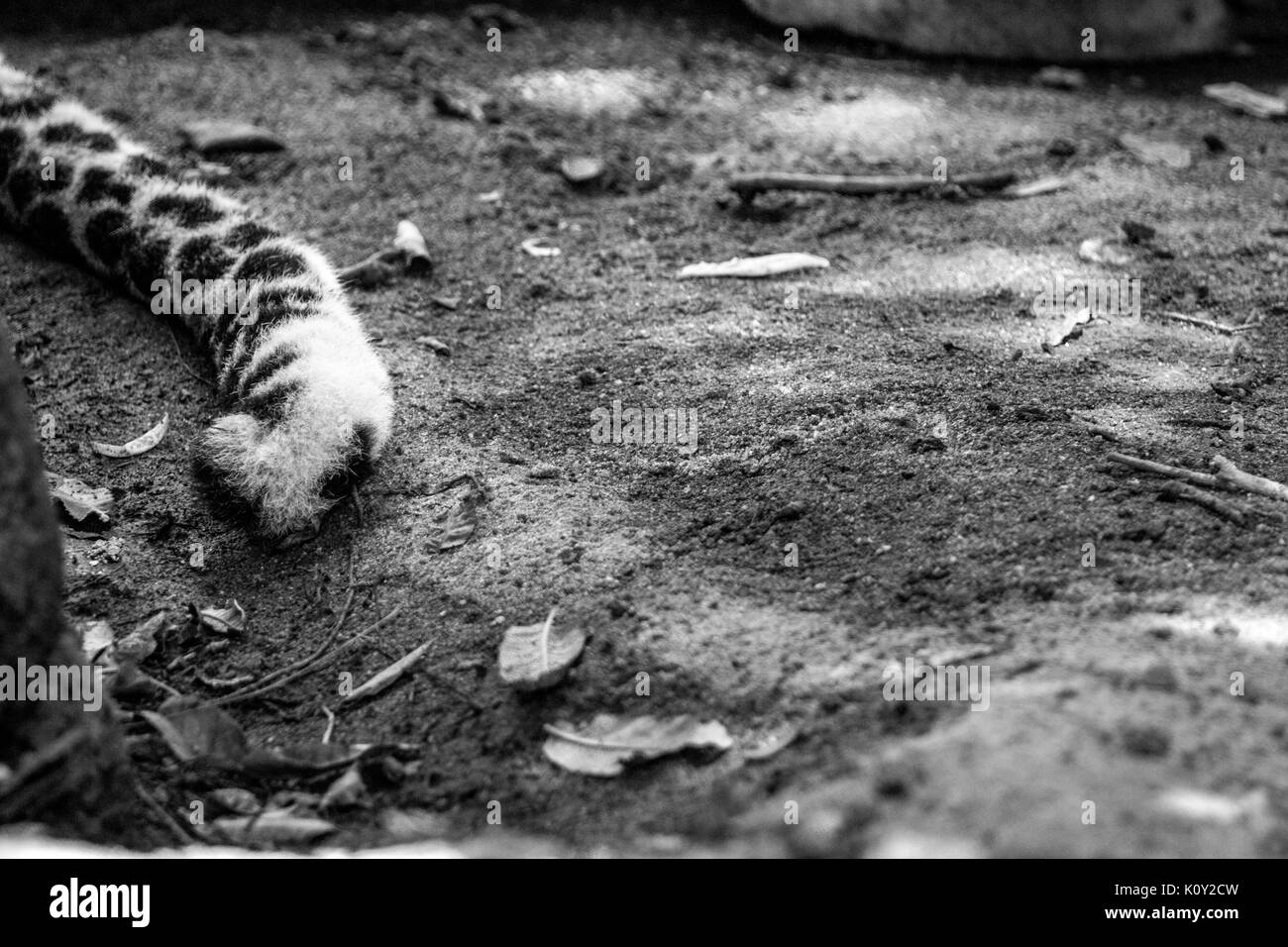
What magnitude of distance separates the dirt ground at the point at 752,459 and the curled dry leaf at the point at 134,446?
0.04m

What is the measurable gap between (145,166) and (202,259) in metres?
0.73

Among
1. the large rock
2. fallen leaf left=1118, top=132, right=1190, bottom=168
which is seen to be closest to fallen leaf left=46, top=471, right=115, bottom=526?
fallen leaf left=1118, top=132, right=1190, bottom=168

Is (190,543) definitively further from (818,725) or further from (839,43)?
(839,43)

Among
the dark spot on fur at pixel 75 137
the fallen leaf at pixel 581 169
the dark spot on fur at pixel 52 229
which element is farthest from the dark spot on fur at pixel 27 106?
the fallen leaf at pixel 581 169

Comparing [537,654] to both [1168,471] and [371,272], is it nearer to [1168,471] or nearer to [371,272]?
[1168,471]

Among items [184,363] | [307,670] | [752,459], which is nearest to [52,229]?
[184,363]

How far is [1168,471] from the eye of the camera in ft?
10.6

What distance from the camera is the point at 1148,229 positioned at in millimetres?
4934

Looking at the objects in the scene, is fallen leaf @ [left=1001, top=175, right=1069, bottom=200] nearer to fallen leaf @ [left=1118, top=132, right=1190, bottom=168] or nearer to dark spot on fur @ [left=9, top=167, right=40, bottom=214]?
fallen leaf @ [left=1118, top=132, right=1190, bottom=168]

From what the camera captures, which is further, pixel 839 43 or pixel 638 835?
pixel 839 43

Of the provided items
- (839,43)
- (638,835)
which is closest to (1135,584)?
(638,835)

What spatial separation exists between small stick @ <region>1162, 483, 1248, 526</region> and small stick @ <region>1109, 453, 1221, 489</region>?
0.16 feet

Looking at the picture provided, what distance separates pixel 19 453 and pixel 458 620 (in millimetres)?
1179

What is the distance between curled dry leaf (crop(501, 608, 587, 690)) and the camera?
2.82 metres
